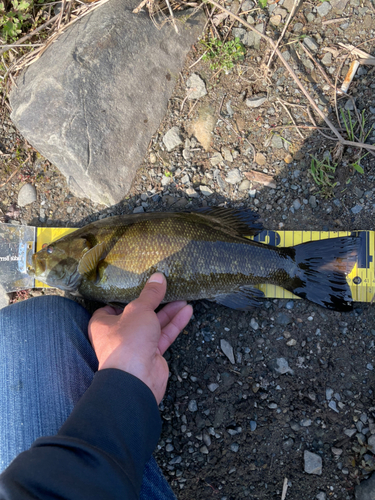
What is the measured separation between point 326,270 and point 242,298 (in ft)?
2.91

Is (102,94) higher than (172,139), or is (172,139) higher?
(102,94)

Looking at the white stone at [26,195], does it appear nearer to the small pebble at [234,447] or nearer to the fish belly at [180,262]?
the fish belly at [180,262]

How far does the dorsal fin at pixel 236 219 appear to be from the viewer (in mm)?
3445

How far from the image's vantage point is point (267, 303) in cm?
351

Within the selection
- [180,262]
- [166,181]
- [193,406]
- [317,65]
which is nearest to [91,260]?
[180,262]

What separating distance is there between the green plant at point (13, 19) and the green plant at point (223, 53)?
201cm

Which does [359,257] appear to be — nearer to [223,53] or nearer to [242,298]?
[242,298]

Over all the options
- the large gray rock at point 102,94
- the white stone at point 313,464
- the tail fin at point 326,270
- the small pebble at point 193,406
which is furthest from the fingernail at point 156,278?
the white stone at point 313,464

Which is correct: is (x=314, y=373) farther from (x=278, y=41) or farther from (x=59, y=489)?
(x=278, y=41)

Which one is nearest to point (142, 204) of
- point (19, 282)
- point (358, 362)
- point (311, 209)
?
point (19, 282)

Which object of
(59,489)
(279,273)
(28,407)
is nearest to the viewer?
(59,489)

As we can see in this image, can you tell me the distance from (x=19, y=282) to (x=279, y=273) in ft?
9.30

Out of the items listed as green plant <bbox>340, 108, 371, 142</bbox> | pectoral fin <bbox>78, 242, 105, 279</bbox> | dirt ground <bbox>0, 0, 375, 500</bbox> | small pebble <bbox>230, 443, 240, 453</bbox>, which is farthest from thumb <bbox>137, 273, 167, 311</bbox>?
green plant <bbox>340, 108, 371, 142</bbox>

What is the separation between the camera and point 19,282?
367 centimetres
